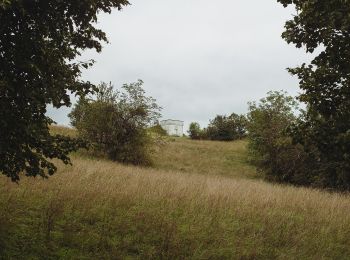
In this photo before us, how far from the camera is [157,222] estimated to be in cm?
998

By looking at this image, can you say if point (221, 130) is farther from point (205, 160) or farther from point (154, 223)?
point (154, 223)

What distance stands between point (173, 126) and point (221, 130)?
1985 centimetres

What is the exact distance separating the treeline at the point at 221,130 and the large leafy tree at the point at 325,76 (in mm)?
56564

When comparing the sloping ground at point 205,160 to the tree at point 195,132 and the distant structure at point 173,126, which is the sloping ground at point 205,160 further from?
the distant structure at point 173,126

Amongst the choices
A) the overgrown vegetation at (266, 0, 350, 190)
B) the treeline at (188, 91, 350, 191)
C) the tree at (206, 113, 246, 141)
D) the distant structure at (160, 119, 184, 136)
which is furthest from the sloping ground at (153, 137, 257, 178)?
the distant structure at (160, 119, 184, 136)

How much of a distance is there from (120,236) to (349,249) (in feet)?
19.1

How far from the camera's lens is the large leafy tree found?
27.2ft

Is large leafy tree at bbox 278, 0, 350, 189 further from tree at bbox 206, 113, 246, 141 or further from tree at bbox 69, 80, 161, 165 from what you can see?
tree at bbox 206, 113, 246, 141

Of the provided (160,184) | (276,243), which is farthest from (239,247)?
(160,184)

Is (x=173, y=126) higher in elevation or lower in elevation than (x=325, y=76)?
higher

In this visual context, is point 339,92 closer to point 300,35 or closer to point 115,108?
point 300,35

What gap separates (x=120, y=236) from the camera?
9.12 metres

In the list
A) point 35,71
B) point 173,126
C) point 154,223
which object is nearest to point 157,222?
point 154,223

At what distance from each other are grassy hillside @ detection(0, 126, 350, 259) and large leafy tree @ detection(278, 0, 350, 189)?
2.75 m
